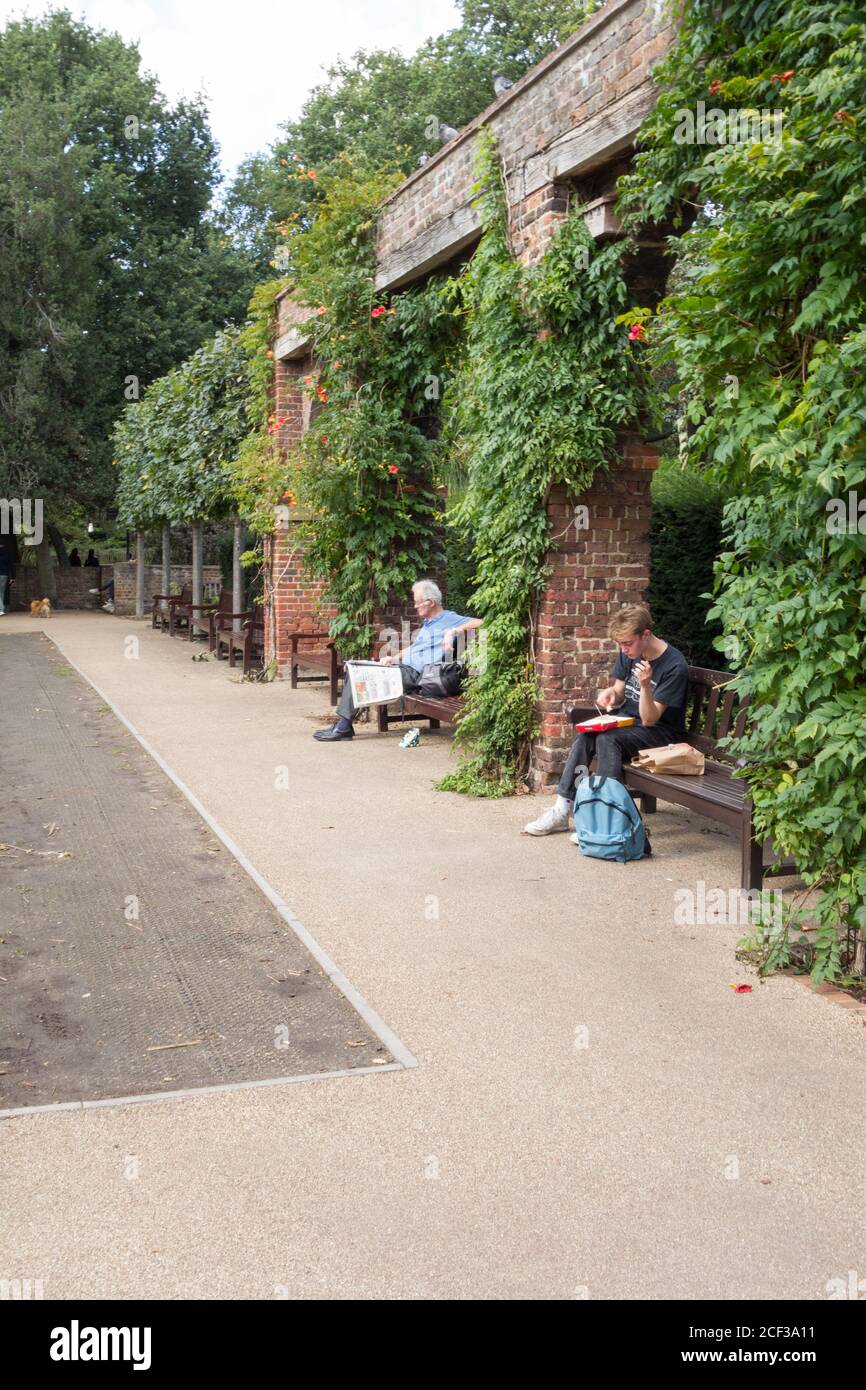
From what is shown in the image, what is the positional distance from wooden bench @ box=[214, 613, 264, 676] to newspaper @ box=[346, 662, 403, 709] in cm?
581

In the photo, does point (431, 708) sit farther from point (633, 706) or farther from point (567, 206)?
point (567, 206)

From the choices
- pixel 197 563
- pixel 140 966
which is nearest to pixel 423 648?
pixel 140 966

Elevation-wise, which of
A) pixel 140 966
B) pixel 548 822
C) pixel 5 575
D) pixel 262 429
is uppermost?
pixel 262 429

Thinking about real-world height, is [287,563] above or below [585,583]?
above

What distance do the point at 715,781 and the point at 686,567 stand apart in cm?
600

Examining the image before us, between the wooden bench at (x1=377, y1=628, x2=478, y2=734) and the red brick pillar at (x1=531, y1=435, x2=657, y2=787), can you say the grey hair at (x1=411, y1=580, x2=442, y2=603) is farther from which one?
the red brick pillar at (x1=531, y1=435, x2=657, y2=787)

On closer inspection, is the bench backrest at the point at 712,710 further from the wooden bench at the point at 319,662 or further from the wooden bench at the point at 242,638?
the wooden bench at the point at 242,638

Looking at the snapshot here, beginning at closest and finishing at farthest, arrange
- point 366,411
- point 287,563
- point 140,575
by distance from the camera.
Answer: point 366,411, point 287,563, point 140,575

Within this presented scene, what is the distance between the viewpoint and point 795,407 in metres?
4.76

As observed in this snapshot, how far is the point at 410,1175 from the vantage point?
3490 millimetres

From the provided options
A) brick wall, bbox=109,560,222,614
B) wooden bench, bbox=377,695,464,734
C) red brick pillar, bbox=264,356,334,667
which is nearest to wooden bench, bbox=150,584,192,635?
brick wall, bbox=109,560,222,614

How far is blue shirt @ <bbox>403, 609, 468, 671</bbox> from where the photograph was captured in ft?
35.1

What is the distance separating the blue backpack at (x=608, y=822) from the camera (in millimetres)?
6879
